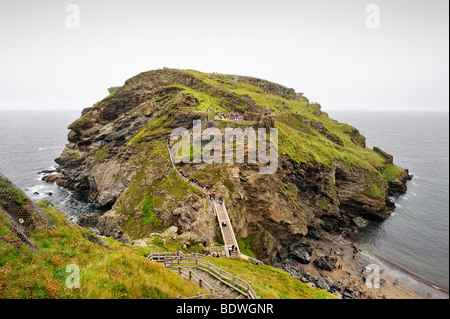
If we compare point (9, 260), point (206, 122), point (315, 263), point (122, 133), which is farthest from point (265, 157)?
point (122, 133)

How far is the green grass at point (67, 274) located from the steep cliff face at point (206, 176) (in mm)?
19086

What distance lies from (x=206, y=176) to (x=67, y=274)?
3273 cm

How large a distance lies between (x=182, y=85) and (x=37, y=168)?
76.0 meters

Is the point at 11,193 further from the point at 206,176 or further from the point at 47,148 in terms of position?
the point at 47,148

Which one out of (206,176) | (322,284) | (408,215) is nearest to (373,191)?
(408,215)

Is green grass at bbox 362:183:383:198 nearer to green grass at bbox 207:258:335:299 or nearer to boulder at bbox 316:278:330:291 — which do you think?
boulder at bbox 316:278:330:291

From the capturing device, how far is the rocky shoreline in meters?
39.6

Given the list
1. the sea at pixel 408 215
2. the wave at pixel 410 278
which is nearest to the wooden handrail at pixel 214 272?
the wave at pixel 410 278

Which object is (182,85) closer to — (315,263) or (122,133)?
(122,133)

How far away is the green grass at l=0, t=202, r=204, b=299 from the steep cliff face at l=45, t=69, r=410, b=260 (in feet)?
62.6

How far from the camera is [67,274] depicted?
414 inches

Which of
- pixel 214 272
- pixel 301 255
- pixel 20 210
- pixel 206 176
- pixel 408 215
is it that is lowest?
pixel 301 255

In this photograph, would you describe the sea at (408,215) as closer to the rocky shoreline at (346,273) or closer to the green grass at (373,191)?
the rocky shoreline at (346,273)

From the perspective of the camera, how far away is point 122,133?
236ft
